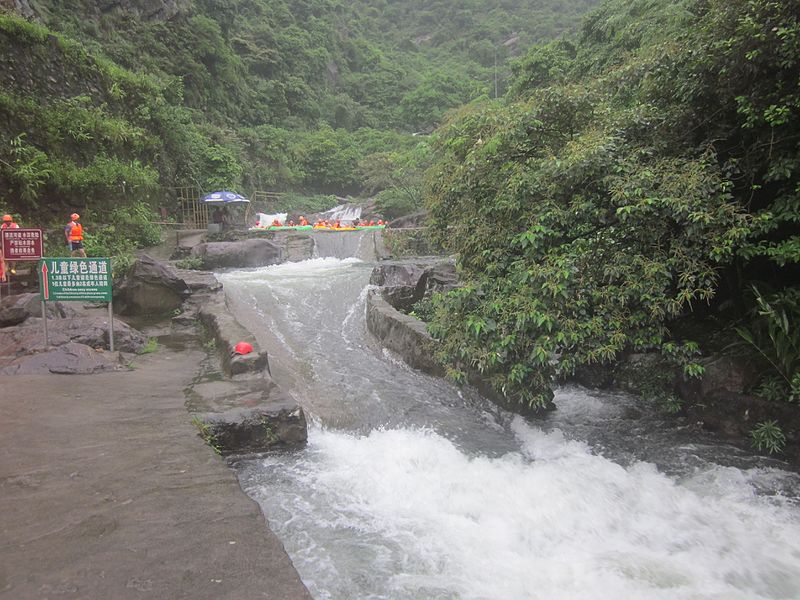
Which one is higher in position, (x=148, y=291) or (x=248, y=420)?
(x=148, y=291)

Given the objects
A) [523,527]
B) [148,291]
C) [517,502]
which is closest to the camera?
[523,527]

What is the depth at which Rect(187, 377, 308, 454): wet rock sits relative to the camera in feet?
16.7

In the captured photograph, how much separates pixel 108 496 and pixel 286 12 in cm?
5213

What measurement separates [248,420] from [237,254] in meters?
12.8

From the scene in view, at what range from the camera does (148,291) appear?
1051 centimetres

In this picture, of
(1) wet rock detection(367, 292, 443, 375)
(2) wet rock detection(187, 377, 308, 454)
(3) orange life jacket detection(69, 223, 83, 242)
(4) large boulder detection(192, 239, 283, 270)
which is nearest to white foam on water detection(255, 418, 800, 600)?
(2) wet rock detection(187, 377, 308, 454)

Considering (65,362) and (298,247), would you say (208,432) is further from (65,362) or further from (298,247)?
(298,247)

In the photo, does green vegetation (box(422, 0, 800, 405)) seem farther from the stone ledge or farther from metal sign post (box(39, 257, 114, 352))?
metal sign post (box(39, 257, 114, 352))

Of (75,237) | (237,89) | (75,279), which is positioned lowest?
(75,279)

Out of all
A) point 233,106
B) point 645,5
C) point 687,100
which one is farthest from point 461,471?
point 233,106

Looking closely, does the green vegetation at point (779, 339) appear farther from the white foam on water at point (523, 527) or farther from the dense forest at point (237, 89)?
the dense forest at point (237, 89)

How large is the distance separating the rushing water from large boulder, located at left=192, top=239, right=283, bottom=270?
1037 centimetres

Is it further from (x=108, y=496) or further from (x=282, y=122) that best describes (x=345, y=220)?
(x=108, y=496)

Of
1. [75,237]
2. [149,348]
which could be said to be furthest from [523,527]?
[75,237]
